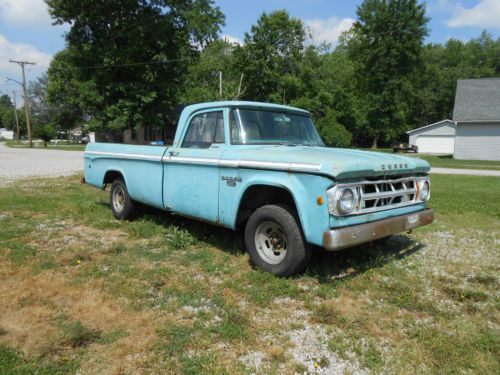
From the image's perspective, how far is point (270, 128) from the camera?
488 cm

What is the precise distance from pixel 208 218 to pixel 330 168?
6.09 ft

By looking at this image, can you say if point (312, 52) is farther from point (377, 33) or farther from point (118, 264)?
point (118, 264)

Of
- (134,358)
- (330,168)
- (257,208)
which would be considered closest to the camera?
(134,358)

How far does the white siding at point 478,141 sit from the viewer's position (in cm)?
2844

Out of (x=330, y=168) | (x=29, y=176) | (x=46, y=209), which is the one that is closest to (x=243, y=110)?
(x=330, y=168)

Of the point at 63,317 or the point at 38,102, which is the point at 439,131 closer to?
the point at 63,317

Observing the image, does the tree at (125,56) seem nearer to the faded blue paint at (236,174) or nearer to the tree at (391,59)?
the faded blue paint at (236,174)

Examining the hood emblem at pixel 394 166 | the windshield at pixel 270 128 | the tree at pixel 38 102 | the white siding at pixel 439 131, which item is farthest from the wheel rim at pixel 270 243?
the tree at pixel 38 102

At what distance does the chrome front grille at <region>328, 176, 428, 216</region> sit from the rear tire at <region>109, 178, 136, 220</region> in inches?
158

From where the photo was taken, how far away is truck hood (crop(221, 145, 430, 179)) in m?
3.43

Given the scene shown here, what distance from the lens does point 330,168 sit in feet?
11.1

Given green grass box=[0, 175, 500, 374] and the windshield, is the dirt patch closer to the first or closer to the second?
green grass box=[0, 175, 500, 374]

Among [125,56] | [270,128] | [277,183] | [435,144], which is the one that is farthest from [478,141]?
[277,183]

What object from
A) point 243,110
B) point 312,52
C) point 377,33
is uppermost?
point 377,33
